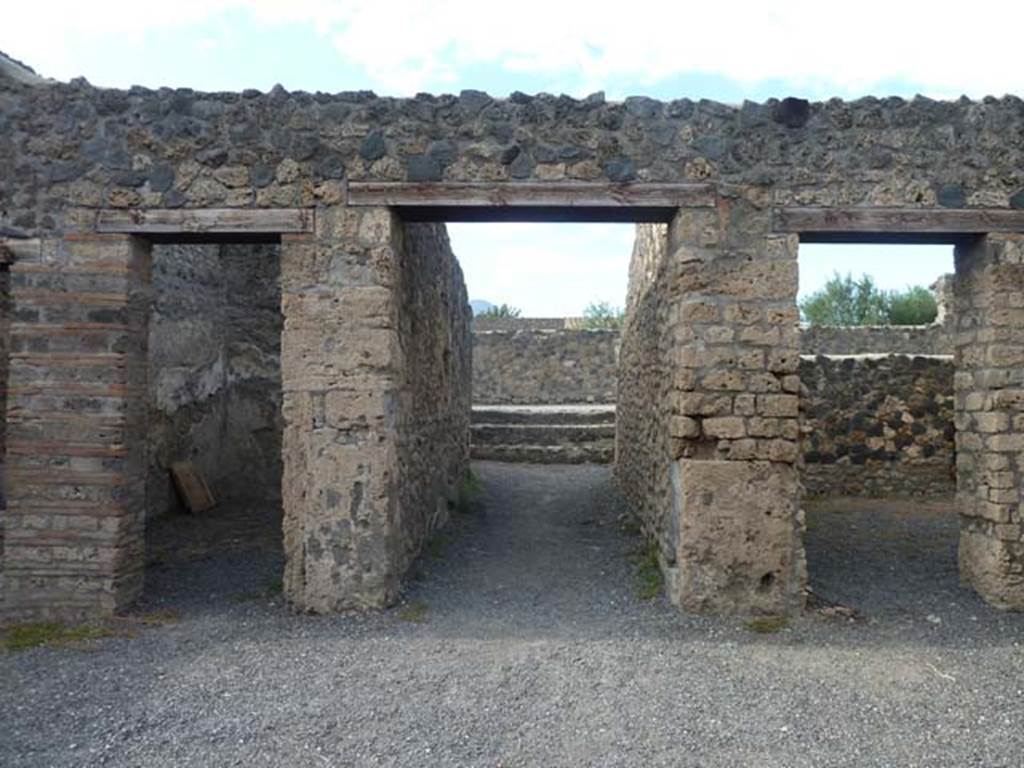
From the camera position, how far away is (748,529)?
5426mm

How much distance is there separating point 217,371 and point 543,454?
6003 millimetres

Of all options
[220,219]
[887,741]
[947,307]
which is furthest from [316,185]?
[947,307]

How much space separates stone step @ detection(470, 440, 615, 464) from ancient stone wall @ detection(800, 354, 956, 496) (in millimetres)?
3921

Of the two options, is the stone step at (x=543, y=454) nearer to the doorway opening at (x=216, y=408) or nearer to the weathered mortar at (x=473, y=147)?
the doorway opening at (x=216, y=408)

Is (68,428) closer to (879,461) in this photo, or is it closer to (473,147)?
(473,147)

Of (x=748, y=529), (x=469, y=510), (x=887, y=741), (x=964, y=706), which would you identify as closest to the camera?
(x=887, y=741)

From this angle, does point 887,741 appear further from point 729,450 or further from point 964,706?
point 729,450

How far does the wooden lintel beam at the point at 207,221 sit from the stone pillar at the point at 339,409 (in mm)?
126

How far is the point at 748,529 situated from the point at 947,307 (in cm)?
1534

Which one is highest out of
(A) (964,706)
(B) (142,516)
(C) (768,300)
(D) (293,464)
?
(C) (768,300)

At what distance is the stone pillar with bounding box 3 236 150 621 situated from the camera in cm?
553

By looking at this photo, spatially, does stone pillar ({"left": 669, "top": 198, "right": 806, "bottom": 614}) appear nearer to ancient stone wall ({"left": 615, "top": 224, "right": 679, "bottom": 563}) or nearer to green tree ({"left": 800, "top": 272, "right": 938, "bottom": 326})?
ancient stone wall ({"left": 615, "top": 224, "right": 679, "bottom": 563})

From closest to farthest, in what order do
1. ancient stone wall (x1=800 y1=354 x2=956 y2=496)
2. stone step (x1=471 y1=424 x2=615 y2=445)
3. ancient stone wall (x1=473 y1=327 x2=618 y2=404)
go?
ancient stone wall (x1=800 y1=354 x2=956 y2=496), stone step (x1=471 y1=424 x2=615 y2=445), ancient stone wall (x1=473 y1=327 x2=618 y2=404)

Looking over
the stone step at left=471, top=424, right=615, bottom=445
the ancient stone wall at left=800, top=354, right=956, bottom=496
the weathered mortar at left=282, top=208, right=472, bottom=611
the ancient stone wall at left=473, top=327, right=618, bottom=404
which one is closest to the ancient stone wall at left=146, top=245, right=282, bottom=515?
the weathered mortar at left=282, top=208, right=472, bottom=611
